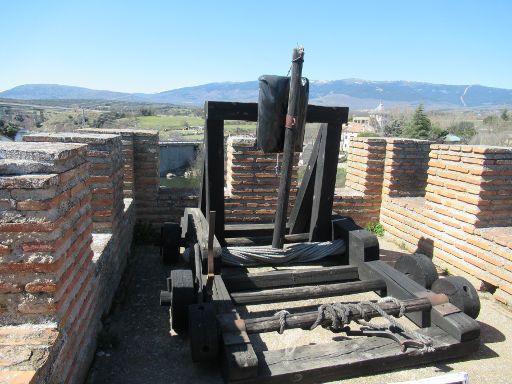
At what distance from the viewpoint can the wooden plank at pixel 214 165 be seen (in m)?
3.85

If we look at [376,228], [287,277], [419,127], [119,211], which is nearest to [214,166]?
[119,211]

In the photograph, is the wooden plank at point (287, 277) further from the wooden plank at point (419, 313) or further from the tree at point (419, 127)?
the tree at point (419, 127)

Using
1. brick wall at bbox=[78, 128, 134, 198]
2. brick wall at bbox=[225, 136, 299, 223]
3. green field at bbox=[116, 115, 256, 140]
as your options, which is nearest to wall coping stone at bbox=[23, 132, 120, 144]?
brick wall at bbox=[78, 128, 134, 198]

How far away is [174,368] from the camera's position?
9.25 feet

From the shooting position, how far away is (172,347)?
3078 millimetres

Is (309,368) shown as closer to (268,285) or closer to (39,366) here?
(268,285)

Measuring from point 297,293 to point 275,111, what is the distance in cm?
154

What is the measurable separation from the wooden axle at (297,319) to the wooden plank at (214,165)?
1490mm

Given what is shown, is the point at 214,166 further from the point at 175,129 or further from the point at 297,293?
the point at 175,129

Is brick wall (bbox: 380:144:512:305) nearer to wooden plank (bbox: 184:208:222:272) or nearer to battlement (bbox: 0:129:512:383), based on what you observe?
battlement (bbox: 0:129:512:383)

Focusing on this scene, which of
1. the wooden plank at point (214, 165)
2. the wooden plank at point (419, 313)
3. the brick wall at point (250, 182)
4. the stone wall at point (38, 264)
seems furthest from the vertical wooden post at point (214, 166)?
the stone wall at point (38, 264)

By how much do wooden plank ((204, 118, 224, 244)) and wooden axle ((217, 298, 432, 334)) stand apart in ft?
4.89

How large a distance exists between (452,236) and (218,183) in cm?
286

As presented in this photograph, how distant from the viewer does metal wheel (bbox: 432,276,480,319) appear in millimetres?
3221
